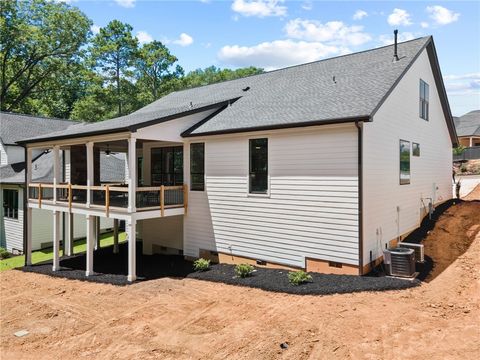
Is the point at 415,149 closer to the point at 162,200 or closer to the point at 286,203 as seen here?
the point at 286,203

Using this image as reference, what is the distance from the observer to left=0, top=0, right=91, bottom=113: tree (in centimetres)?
3753

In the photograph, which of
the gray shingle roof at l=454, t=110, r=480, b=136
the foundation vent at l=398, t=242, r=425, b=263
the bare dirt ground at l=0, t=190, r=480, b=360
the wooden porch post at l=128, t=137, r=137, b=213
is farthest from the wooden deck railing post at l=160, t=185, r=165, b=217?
the gray shingle roof at l=454, t=110, r=480, b=136

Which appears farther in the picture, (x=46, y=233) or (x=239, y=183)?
(x=46, y=233)

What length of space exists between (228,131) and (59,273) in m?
9.02

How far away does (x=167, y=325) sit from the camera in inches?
309

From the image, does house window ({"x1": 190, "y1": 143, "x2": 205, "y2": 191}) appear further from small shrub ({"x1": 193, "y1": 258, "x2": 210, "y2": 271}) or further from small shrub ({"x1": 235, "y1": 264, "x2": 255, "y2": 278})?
small shrub ({"x1": 235, "y1": 264, "x2": 255, "y2": 278})

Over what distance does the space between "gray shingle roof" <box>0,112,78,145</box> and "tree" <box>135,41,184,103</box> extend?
54.1ft

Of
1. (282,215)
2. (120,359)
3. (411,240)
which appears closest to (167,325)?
(120,359)

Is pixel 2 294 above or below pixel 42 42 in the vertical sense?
below

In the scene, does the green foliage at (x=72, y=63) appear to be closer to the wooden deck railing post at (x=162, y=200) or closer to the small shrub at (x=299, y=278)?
the wooden deck railing post at (x=162, y=200)

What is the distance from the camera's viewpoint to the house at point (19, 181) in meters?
19.0

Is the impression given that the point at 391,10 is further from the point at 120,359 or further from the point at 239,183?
the point at 120,359

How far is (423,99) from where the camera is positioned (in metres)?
14.5

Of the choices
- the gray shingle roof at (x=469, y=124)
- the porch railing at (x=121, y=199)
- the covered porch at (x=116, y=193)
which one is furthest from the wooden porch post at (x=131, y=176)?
the gray shingle roof at (x=469, y=124)
